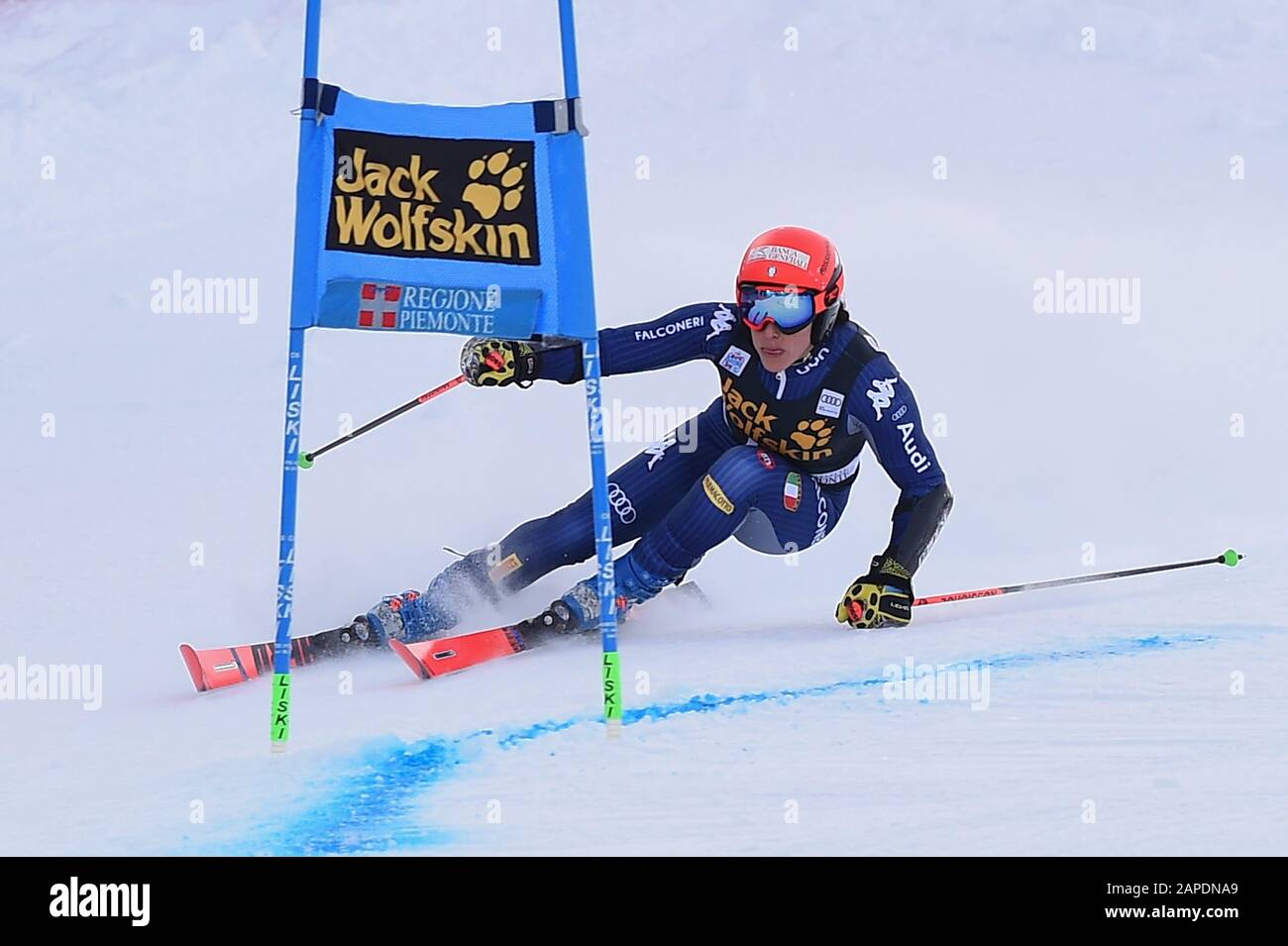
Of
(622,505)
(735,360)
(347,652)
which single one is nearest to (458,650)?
(347,652)

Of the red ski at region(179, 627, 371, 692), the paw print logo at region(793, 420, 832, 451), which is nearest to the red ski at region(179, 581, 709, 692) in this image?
the red ski at region(179, 627, 371, 692)

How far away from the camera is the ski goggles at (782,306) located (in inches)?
183

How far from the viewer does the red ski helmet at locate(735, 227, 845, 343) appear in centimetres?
464

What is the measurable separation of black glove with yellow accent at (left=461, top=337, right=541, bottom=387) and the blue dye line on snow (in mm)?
1165

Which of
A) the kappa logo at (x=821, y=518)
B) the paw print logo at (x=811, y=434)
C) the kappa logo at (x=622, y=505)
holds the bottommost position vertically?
the kappa logo at (x=821, y=518)

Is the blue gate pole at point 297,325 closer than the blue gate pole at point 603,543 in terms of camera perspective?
Yes

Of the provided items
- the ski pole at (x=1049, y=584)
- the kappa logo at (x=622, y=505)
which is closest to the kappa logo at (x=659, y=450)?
the kappa logo at (x=622, y=505)

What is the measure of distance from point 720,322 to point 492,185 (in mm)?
1384

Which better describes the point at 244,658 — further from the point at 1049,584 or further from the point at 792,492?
the point at 1049,584

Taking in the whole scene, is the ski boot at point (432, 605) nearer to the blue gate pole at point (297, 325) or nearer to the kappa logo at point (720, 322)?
the kappa logo at point (720, 322)

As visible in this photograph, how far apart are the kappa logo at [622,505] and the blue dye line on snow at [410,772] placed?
1089mm

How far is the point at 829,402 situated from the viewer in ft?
15.6

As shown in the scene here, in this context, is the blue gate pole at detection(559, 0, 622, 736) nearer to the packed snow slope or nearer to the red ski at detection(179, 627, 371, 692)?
the packed snow slope

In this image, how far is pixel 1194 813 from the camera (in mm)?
3285
